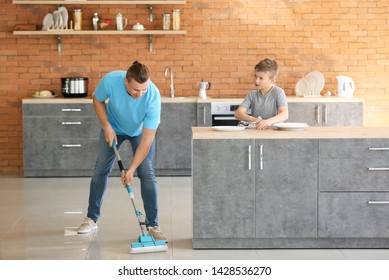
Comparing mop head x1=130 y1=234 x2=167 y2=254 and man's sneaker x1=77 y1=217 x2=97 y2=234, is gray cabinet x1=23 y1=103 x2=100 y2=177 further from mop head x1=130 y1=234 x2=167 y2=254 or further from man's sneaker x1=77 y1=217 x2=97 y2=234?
mop head x1=130 y1=234 x2=167 y2=254

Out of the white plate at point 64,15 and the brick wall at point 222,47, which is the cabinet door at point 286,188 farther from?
the white plate at point 64,15

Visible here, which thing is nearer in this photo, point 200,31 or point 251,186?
point 251,186

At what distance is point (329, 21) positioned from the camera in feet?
29.2

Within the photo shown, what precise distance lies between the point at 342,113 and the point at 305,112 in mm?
401

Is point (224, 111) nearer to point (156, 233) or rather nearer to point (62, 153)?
point (62, 153)

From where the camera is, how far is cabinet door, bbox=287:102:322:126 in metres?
8.38

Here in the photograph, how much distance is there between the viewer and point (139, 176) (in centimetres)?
559

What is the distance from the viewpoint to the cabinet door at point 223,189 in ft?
17.3

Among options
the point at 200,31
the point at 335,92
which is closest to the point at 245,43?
the point at 200,31

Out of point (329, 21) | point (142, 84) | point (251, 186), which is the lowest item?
point (251, 186)

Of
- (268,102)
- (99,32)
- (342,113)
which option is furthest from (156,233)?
(99,32)

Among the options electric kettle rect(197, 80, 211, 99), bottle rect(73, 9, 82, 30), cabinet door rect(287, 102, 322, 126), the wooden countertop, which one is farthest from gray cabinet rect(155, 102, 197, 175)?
the wooden countertop

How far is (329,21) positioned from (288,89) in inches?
35.1

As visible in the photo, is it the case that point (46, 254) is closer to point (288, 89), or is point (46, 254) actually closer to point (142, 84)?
point (142, 84)
